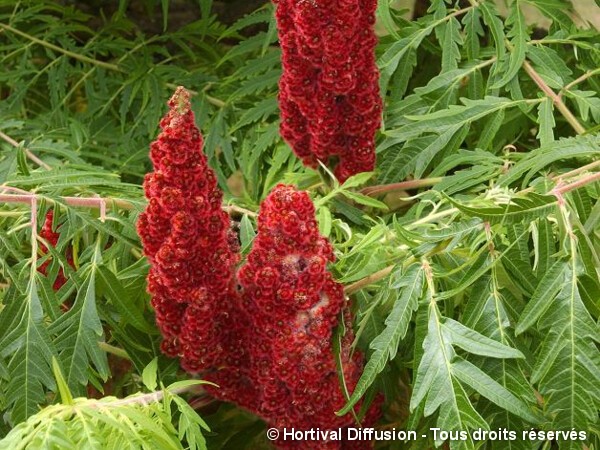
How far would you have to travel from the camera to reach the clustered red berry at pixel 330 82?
200cm

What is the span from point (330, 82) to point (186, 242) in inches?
21.5

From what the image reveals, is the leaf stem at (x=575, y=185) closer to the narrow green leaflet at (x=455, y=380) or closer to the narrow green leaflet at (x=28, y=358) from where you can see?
the narrow green leaflet at (x=455, y=380)

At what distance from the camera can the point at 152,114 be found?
9.43 feet

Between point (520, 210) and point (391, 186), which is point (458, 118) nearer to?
point (391, 186)

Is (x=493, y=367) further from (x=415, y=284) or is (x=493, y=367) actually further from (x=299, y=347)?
(x=299, y=347)

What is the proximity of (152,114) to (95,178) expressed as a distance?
785 millimetres

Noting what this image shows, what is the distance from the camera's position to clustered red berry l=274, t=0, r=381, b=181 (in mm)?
1998

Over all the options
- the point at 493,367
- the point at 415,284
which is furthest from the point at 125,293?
the point at 493,367

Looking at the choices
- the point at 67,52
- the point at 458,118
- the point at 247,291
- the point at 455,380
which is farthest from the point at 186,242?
the point at 67,52

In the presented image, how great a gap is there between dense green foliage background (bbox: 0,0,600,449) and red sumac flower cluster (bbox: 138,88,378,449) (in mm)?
70

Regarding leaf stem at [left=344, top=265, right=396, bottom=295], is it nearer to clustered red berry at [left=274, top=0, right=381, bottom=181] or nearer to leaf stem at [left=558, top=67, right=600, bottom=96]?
clustered red berry at [left=274, top=0, right=381, bottom=181]

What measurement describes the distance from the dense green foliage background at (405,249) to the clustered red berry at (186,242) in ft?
0.34

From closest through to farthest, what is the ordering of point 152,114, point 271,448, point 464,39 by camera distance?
point 271,448 < point 464,39 < point 152,114

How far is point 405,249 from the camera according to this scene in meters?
1.79
